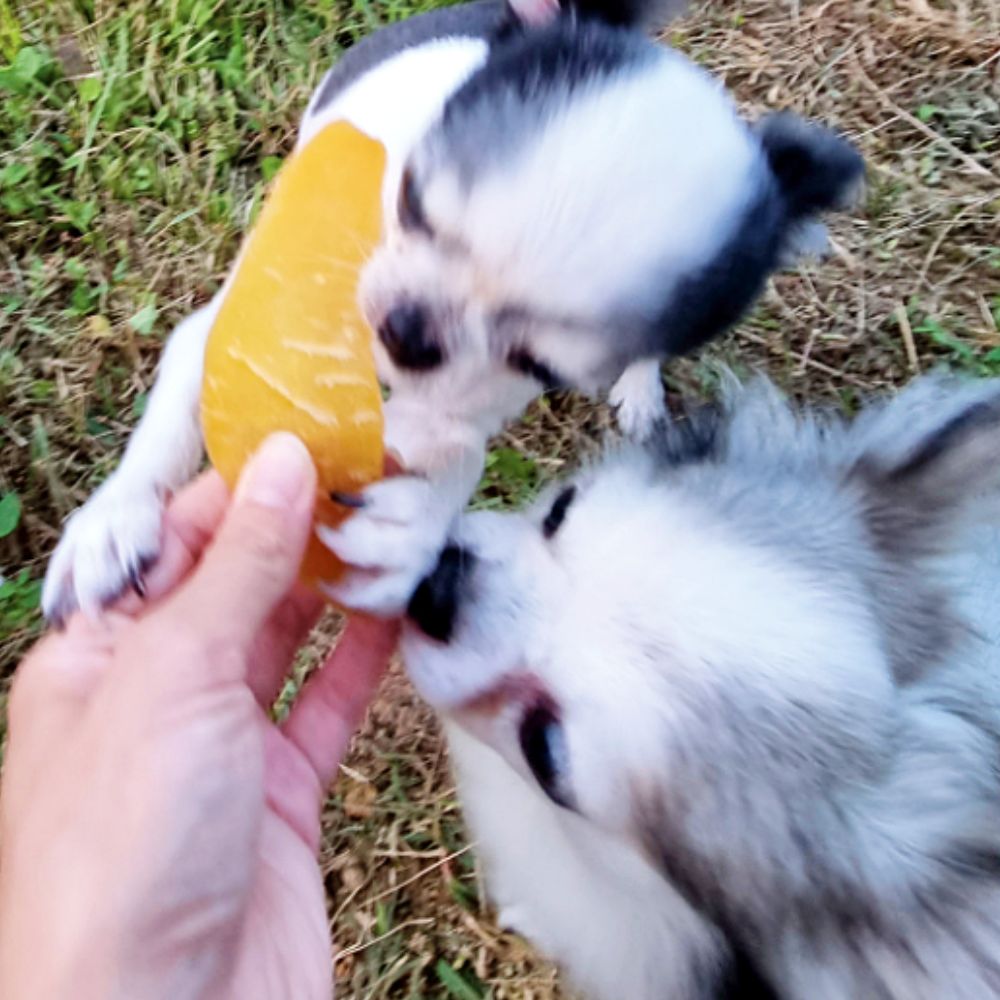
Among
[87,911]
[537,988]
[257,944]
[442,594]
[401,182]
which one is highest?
[401,182]

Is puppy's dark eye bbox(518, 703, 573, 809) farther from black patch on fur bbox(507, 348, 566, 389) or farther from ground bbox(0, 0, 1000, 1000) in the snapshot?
ground bbox(0, 0, 1000, 1000)

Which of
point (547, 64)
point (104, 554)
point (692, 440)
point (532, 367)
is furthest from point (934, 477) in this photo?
point (104, 554)

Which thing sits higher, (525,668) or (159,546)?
(525,668)

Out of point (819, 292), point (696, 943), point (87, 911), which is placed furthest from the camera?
point (819, 292)

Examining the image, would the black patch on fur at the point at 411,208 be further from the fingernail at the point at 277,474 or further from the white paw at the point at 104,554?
the white paw at the point at 104,554

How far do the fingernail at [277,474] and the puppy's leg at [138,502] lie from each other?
301 mm

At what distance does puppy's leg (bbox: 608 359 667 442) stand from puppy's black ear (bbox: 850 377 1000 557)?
94 centimetres

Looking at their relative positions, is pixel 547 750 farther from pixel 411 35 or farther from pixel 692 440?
pixel 411 35

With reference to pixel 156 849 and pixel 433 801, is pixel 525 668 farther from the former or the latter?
pixel 433 801

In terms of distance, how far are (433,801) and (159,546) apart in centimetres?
102

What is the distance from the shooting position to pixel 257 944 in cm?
145

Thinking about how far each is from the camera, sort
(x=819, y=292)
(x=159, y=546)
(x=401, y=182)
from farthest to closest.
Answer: (x=819, y=292) → (x=401, y=182) → (x=159, y=546)

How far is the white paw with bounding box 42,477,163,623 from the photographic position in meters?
1.59

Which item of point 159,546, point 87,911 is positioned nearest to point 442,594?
point 159,546
